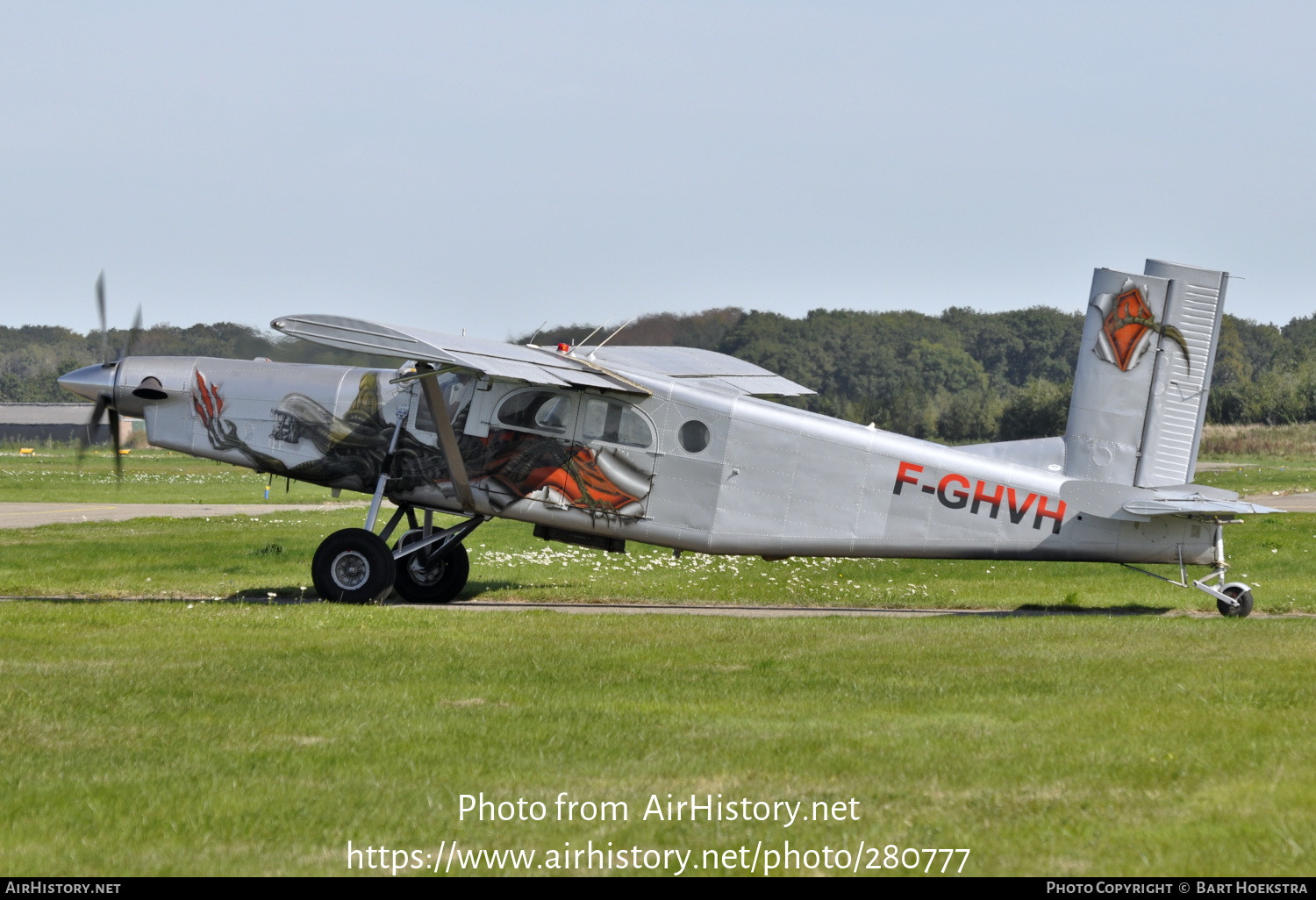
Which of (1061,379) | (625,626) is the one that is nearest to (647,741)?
(625,626)

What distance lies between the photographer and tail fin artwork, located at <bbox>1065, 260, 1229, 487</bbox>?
15281 millimetres

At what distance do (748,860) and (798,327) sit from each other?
4766 centimetres

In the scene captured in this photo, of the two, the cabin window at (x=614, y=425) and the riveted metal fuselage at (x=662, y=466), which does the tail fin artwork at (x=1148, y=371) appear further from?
the cabin window at (x=614, y=425)

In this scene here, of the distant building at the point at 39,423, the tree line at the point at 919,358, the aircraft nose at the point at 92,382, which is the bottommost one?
the distant building at the point at 39,423

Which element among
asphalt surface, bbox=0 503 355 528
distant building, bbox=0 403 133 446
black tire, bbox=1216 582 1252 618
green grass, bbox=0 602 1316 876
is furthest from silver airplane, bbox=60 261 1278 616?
distant building, bbox=0 403 133 446

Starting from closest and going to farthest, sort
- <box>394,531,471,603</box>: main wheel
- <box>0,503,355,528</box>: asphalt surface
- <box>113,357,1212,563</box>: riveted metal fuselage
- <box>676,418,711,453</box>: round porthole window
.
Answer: <box>113,357,1212,563</box>: riveted metal fuselage < <box>676,418,711,453</box>: round porthole window < <box>394,531,471,603</box>: main wheel < <box>0,503,355,528</box>: asphalt surface

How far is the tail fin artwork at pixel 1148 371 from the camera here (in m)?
Answer: 15.3

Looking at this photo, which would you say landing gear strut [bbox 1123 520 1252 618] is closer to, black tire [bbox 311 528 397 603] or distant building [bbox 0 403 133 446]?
black tire [bbox 311 528 397 603]

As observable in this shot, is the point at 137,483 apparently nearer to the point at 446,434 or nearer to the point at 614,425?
the point at 446,434

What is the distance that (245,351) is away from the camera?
17.5 meters

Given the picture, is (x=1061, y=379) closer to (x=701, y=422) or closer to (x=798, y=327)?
(x=798, y=327)

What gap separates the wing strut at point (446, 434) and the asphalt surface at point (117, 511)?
18972mm

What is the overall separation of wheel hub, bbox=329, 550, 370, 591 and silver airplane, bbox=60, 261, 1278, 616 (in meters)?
0.02

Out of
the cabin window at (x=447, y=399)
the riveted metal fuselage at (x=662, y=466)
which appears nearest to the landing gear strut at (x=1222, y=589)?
the riveted metal fuselage at (x=662, y=466)
